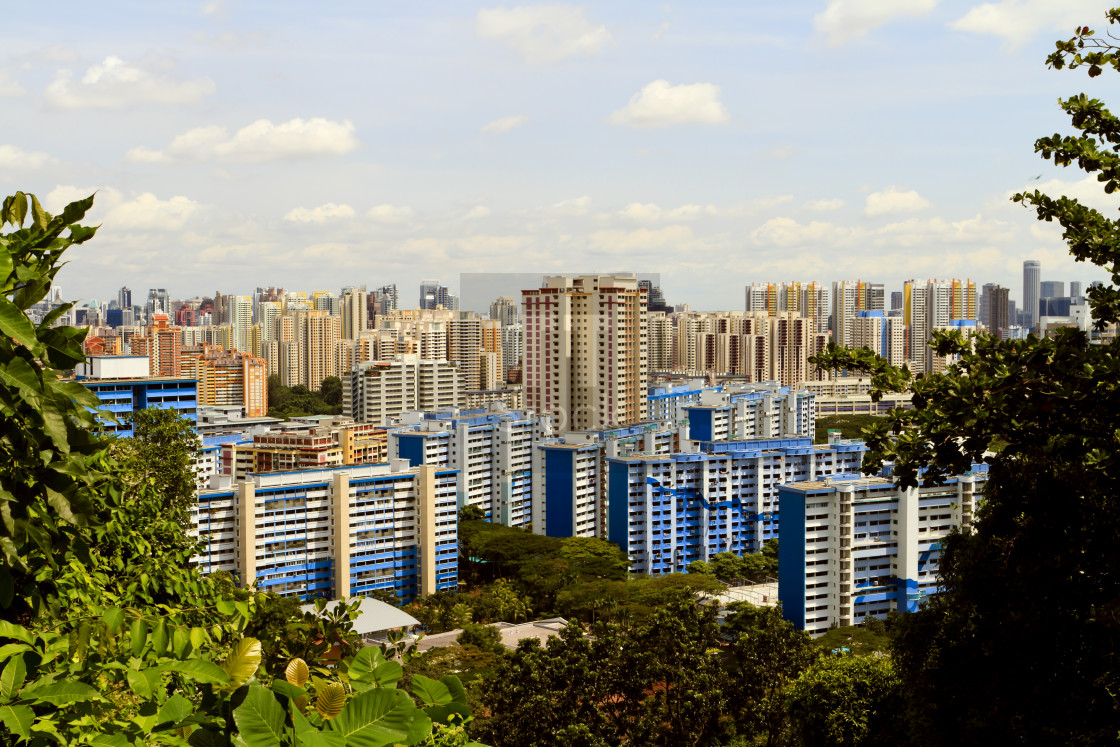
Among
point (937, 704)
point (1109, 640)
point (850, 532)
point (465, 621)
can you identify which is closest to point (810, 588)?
point (850, 532)

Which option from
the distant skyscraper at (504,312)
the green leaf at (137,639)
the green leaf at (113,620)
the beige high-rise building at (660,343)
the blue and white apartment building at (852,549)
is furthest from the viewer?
the distant skyscraper at (504,312)

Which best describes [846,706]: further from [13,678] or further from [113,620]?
[13,678]

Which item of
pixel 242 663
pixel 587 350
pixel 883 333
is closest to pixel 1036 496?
pixel 242 663

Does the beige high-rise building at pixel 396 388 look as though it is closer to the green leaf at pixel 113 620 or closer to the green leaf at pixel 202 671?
the green leaf at pixel 113 620

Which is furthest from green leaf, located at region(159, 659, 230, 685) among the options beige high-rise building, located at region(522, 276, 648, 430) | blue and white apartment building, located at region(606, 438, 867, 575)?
beige high-rise building, located at region(522, 276, 648, 430)

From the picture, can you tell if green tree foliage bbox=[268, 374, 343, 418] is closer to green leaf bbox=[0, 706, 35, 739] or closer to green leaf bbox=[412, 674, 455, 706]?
green leaf bbox=[0, 706, 35, 739]

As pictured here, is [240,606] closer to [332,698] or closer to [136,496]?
[332,698]

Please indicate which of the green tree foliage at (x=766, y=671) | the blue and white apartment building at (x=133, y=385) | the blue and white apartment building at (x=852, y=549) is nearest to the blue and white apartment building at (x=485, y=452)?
the blue and white apartment building at (x=133, y=385)
